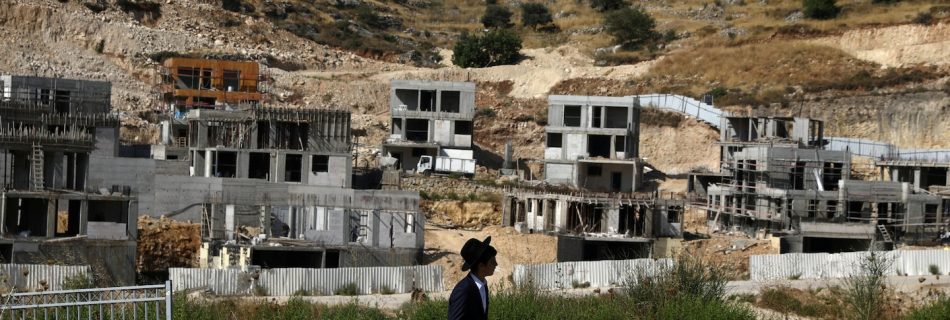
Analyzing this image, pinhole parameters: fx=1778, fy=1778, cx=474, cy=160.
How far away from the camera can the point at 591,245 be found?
55500mm

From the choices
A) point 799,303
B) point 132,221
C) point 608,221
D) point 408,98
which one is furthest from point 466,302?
point 408,98

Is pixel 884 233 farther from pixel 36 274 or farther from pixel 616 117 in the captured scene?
pixel 36 274

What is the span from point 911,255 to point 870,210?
11593mm

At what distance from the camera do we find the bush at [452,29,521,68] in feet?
317

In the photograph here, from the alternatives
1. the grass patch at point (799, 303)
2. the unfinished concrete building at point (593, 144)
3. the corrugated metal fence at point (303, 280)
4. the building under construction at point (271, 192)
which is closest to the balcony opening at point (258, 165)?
the building under construction at point (271, 192)

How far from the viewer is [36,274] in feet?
129

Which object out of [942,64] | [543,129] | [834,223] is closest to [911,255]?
[834,223]

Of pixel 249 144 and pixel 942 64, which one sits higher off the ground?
pixel 942 64

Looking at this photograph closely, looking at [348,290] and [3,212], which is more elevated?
[3,212]

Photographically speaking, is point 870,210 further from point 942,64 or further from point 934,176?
point 942,64

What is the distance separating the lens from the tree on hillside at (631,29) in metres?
101

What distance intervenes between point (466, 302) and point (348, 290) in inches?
930

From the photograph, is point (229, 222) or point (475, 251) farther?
point (229, 222)

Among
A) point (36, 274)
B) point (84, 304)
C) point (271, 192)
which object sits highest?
point (271, 192)
